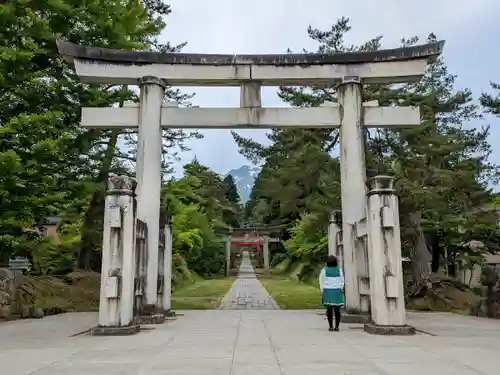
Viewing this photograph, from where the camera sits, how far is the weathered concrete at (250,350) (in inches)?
204

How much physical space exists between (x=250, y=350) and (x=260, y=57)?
717 cm

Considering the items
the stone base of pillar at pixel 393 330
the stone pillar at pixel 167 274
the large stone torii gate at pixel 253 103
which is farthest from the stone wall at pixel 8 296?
the stone base of pillar at pixel 393 330

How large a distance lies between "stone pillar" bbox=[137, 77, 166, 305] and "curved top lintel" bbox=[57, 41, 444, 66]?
1.93 ft

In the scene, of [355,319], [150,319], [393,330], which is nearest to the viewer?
[393,330]

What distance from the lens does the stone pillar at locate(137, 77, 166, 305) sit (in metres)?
10.3

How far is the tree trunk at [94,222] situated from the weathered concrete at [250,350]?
261 inches

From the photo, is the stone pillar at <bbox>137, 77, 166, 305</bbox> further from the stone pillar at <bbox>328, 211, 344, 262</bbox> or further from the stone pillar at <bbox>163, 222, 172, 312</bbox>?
the stone pillar at <bbox>328, 211, 344, 262</bbox>

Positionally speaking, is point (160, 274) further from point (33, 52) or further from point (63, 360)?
point (33, 52)

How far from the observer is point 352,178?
10.7 m

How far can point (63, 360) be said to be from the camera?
576 centimetres

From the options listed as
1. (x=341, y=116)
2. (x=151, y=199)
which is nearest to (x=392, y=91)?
(x=341, y=116)

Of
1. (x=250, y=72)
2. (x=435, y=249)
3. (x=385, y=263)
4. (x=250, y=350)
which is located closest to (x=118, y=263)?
(x=250, y=350)

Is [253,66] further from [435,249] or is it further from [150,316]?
[435,249]

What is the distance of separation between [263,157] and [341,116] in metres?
17.4
